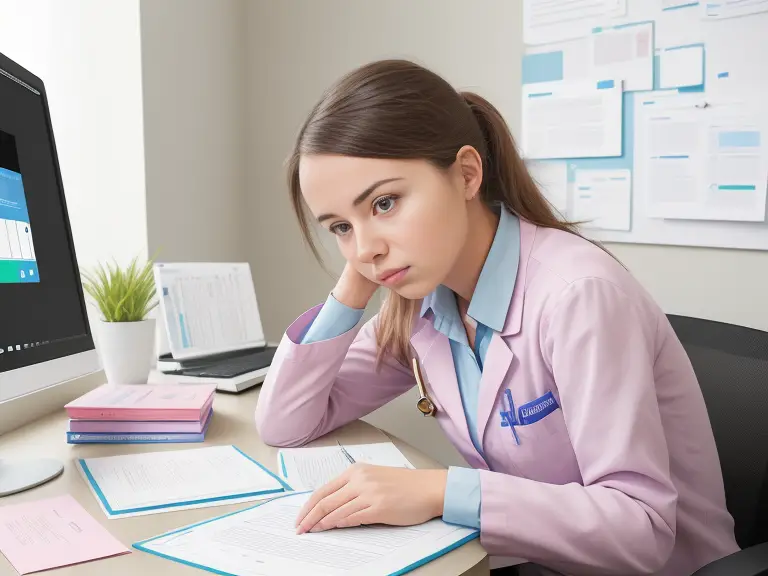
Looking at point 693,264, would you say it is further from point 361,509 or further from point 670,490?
point 361,509

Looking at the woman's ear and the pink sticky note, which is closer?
the pink sticky note

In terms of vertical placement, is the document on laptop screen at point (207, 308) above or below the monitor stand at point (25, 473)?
above

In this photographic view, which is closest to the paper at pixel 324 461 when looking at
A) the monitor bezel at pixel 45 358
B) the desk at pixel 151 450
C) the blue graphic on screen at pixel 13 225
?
the desk at pixel 151 450

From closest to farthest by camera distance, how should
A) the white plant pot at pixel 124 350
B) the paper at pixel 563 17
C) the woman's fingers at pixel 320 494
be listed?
the woman's fingers at pixel 320 494 → the white plant pot at pixel 124 350 → the paper at pixel 563 17

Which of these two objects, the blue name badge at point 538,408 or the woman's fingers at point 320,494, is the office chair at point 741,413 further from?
the woman's fingers at point 320,494

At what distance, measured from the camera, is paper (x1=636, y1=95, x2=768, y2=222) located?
60.1 inches

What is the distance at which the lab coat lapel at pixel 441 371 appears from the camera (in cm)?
109

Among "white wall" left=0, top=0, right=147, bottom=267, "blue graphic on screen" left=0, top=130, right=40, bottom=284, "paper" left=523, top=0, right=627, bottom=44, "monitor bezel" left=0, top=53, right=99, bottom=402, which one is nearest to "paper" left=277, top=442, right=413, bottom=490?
"monitor bezel" left=0, top=53, right=99, bottom=402

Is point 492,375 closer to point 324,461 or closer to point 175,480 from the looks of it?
point 324,461

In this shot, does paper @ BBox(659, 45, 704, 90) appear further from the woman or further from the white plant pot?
the white plant pot

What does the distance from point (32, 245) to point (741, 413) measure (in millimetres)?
1081

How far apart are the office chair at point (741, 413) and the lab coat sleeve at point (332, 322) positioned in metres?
0.56

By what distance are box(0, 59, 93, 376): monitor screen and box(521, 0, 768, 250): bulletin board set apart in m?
1.12

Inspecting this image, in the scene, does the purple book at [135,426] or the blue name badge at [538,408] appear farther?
the purple book at [135,426]
